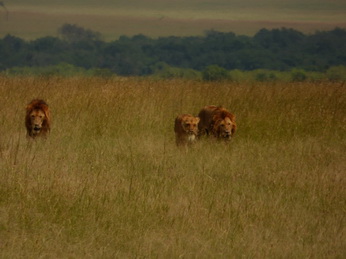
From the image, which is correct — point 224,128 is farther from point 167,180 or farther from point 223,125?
point 167,180

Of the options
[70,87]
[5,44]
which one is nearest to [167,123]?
[70,87]

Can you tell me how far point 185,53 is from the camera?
72000 millimetres

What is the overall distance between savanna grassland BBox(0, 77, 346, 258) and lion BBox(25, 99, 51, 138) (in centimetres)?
28

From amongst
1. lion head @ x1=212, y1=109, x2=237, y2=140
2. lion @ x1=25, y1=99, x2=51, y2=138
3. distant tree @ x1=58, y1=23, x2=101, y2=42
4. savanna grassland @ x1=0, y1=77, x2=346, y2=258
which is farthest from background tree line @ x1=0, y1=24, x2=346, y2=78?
lion @ x1=25, y1=99, x2=51, y2=138

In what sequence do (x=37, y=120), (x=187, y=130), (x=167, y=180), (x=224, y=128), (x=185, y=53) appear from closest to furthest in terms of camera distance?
(x=167, y=180) < (x=37, y=120) < (x=187, y=130) < (x=224, y=128) < (x=185, y=53)

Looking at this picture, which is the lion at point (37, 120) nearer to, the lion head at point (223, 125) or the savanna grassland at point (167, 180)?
the savanna grassland at point (167, 180)

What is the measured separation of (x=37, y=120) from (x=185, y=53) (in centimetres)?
6341

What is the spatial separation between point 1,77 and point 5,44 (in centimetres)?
5610

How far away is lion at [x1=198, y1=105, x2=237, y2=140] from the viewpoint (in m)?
9.41

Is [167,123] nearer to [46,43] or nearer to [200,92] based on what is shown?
[200,92]

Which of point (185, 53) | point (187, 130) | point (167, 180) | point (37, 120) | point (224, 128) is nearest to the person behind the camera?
point (167, 180)

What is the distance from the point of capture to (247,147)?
9.34m

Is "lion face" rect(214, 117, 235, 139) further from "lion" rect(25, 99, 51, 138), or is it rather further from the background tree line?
the background tree line

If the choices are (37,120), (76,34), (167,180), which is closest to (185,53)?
(76,34)
